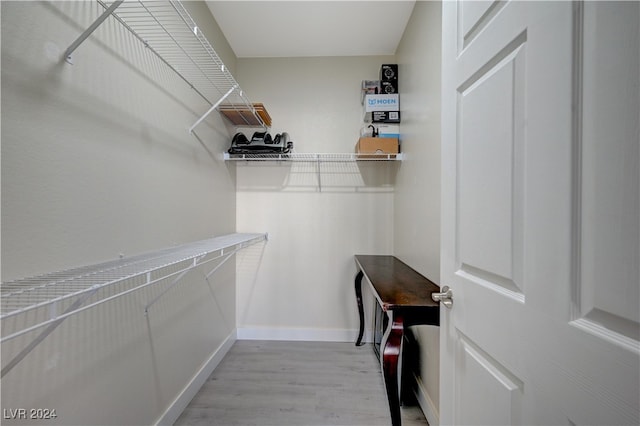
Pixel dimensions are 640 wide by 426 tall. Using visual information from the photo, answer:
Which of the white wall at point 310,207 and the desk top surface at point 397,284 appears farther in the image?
the white wall at point 310,207

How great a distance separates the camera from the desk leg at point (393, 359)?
1.08m

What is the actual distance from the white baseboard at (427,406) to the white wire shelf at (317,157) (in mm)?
1590

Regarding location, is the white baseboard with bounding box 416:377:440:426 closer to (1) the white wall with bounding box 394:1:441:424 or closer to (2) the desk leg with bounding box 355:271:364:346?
(1) the white wall with bounding box 394:1:441:424

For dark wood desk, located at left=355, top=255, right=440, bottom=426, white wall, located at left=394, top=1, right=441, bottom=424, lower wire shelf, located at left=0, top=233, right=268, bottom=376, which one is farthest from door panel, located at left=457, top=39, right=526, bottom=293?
lower wire shelf, located at left=0, top=233, right=268, bottom=376

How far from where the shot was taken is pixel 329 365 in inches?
77.0

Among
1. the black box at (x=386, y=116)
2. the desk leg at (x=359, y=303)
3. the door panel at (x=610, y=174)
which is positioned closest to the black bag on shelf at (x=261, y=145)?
the black box at (x=386, y=116)

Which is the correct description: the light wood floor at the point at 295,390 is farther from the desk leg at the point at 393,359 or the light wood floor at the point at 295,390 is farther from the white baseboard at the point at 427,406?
the desk leg at the point at 393,359

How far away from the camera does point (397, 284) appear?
1396mm

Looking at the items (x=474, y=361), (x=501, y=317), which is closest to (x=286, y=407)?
(x=474, y=361)

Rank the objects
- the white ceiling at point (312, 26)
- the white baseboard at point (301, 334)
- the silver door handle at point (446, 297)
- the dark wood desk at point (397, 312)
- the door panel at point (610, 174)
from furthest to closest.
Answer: the white baseboard at point (301, 334) < the white ceiling at point (312, 26) < the dark wood desk at point (397, 312) < the silver door handle at point (446, 297) < the door panel at point (610, 174)

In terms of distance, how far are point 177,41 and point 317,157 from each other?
1.26 metres

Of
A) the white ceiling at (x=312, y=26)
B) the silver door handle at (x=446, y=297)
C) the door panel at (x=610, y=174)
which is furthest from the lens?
the white ceiling at (x=312, y=26)

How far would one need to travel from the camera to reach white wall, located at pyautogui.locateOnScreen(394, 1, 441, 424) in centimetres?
141

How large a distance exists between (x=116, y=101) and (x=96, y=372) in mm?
1038
